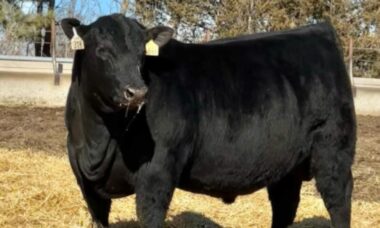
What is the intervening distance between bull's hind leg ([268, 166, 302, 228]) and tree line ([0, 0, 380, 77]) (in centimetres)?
1227

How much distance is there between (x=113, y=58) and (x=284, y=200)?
235cm

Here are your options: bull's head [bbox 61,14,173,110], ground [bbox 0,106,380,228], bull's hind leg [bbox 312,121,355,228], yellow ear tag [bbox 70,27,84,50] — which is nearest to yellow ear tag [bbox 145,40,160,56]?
bull's head [bbox 61,14,173,110]

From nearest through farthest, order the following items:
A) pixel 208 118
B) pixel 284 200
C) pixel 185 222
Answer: pixel 208 118 → pixel 284 200 → pixel 185 222

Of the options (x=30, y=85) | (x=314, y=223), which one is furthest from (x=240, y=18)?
(x=314, y=223)

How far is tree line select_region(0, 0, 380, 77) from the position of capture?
1802 centimetres

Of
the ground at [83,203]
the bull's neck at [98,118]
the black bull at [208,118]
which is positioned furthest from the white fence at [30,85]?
the bull's neck at [98,118]

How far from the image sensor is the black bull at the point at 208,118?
13.3 ft

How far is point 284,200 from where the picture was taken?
5.54m

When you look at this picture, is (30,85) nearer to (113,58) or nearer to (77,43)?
(77,43)

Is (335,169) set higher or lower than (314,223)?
higher

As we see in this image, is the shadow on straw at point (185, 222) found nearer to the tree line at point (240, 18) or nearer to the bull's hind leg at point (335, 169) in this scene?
the bull's hind leg at point (335, 169)

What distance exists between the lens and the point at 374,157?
970 cm

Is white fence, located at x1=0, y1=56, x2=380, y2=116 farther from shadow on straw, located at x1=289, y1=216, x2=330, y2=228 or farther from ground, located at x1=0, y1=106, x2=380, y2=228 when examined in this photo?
shadow on straw, located at x1=289, y1=216, x2=330, y2=228

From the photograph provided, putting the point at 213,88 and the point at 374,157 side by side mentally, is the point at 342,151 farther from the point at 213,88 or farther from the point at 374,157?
the point at 374,157
